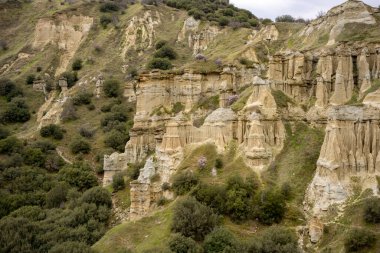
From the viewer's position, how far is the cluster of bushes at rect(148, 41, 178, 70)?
212 feet

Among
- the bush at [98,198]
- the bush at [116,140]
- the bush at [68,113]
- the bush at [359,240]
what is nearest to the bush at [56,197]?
the bush at [98,198]

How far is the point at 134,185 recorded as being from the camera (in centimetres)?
3297

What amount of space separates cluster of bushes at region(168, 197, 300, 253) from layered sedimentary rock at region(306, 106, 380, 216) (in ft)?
11.1

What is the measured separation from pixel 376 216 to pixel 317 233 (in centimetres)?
349

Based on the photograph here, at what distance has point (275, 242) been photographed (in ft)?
74.9

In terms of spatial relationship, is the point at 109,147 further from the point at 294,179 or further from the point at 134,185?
the point at 294,179

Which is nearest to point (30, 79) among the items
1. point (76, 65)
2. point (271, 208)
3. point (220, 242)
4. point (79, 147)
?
point (76, 65)

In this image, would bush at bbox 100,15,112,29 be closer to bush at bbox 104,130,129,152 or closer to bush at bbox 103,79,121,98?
bush at bbox 103,79,121,98

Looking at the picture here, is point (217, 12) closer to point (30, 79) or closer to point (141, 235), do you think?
point (30, 79)

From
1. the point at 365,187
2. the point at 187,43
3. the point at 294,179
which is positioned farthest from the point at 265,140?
the point at 187,43

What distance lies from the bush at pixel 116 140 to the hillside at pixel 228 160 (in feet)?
0.98

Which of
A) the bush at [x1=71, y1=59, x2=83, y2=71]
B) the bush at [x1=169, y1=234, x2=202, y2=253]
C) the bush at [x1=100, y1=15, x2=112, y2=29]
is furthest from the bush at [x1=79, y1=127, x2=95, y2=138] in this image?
the bush at [x1=169, y1=234, x2=202, y2=253]

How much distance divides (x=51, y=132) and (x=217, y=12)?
45.4 m

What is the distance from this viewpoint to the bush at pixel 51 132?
54.2m
